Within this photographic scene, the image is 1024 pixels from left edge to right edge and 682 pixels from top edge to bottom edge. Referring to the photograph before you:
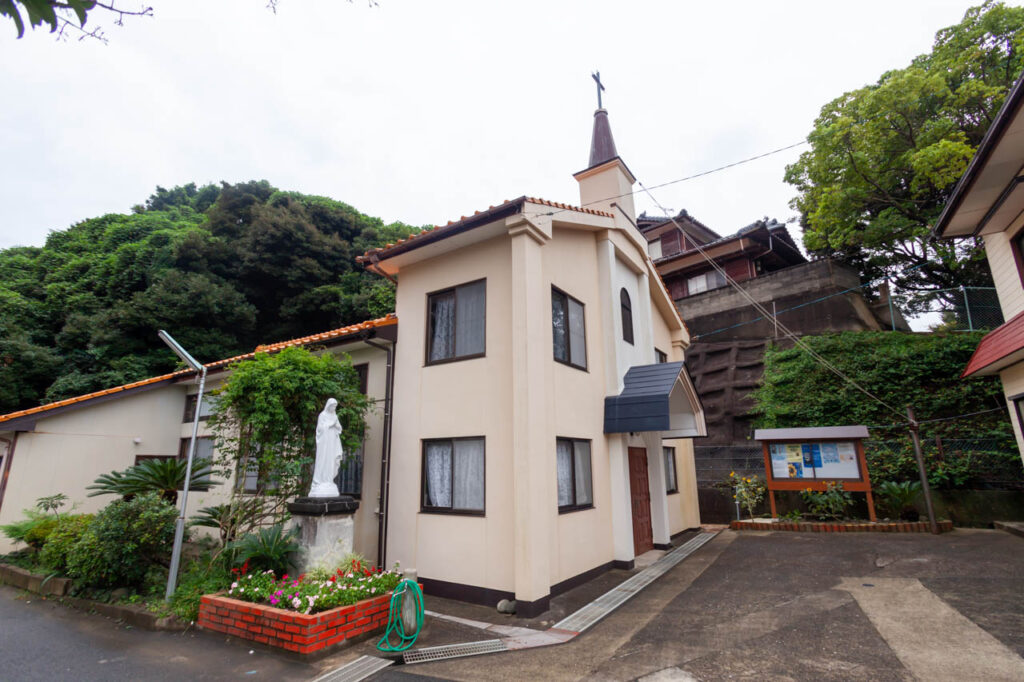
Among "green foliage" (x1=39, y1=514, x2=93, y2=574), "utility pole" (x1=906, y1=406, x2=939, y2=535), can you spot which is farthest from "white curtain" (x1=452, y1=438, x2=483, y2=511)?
"utility pole" (x1=906, y1=406, x2=939, y2=535)

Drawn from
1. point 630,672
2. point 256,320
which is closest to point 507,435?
point 630,672

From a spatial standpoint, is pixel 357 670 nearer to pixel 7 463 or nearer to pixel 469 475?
pixel 469 475

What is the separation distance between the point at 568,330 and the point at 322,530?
5.05 metres

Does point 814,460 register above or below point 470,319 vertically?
below

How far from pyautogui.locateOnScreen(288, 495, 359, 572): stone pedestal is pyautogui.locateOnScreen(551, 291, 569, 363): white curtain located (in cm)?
419

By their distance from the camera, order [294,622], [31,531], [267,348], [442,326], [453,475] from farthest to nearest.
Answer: [267,348]
[31,531]
[442,326]
[453,475]
[294,622]

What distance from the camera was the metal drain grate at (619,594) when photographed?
6.10 m

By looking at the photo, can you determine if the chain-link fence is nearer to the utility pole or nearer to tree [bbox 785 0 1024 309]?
tree [bbox 785 0 1024 309]

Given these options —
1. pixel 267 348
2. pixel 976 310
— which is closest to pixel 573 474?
pixel 267 348

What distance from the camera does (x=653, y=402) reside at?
857 cm

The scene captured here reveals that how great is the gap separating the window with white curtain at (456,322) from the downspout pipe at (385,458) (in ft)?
3.14

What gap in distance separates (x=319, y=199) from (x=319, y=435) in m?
21.0

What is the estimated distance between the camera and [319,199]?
2473cm

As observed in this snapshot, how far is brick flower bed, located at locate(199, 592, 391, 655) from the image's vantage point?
16.5 ft
